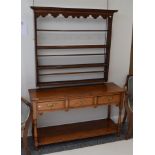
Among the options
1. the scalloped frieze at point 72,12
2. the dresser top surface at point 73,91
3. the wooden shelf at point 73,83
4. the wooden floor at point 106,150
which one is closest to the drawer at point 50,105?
the dresser top surface at point 73,91

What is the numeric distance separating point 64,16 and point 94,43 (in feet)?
1.87

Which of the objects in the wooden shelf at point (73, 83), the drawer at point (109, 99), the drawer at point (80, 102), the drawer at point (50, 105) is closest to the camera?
the drawer at point (50, 105)

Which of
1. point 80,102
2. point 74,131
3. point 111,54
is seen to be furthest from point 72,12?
point 74,131

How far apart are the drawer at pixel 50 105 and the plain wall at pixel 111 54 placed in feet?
1.43

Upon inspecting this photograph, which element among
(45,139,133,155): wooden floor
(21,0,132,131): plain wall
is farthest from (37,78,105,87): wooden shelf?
(45,139,133,155): wooden floor

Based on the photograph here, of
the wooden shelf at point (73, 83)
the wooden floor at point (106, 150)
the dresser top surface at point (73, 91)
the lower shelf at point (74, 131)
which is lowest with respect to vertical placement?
the wooden floor at point (106, 150)

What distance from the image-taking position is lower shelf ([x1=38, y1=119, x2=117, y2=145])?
2570mm

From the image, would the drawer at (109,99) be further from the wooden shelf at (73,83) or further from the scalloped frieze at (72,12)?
the scalloped frieze at (72,12)

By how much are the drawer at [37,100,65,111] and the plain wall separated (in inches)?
17.2

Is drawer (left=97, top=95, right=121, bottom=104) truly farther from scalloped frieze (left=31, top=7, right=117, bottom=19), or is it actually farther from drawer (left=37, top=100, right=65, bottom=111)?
scalloped frieze (left=31, top=7, right=117, bottom=19)

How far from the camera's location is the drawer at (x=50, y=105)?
2316 mm

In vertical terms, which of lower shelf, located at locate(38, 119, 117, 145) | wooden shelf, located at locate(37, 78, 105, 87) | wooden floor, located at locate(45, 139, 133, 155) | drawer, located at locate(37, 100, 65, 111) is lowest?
wooden floor, located at locate(45, 139, 133, 155)
